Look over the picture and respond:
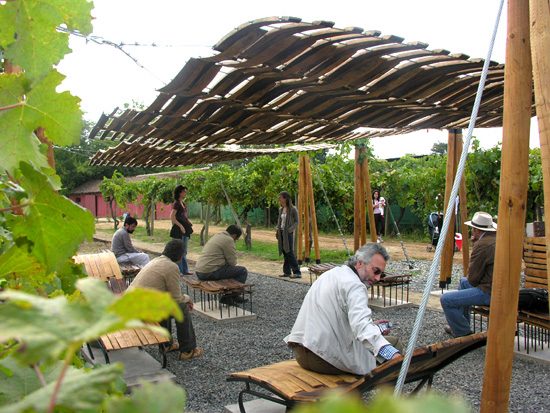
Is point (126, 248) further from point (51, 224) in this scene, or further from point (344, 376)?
point (51, 224)

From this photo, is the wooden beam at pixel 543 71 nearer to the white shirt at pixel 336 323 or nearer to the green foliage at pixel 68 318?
the white shirt at pixel 336 323

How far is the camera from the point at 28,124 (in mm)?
589

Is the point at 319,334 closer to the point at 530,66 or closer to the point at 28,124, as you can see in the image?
the point at 530,66

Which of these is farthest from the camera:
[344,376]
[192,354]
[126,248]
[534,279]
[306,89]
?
[126,248]

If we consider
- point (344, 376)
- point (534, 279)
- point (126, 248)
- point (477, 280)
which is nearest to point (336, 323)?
point (344, 376)

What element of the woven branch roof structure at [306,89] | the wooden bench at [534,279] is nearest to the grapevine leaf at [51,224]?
the woven branch roof structure at [306,89]

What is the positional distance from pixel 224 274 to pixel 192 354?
2170mm

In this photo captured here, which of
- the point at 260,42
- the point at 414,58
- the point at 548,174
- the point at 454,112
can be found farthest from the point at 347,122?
the point at 548,174

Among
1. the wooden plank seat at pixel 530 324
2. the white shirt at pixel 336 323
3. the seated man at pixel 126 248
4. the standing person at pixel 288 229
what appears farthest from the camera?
the standing person at pixel 288 229

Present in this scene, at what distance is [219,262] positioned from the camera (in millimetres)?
7203

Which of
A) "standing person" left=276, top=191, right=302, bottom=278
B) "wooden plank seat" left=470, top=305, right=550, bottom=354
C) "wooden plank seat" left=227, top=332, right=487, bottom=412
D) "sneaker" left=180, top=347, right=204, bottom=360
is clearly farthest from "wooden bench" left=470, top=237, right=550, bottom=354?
"standing person" left=276, top=191, right=302, bottom=278

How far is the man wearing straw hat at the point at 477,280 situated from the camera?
16.5 ft

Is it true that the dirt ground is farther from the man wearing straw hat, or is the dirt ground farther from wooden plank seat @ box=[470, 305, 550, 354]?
the man wearing straw hat

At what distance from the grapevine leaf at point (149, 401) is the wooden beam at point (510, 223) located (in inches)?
98.9
